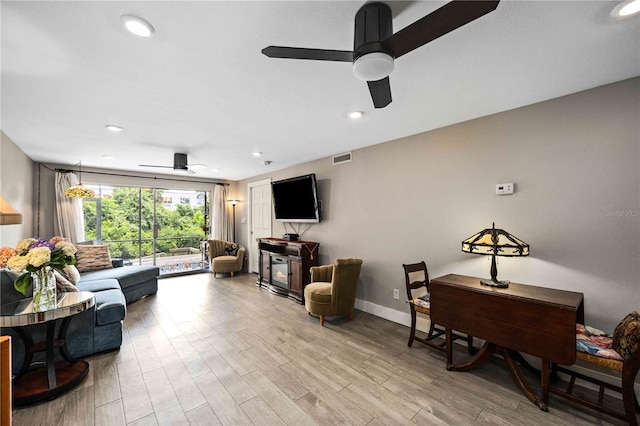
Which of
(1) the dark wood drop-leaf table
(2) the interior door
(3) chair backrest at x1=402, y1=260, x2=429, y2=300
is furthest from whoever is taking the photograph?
(2) the interior door

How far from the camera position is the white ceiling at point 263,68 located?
4.32 ft

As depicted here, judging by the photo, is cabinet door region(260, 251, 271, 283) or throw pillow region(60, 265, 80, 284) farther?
cabinet door region(260, 251, 271, 283)

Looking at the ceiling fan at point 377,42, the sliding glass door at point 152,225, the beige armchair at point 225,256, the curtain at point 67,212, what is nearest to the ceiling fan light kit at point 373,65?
the ceiling fan at point 377,42

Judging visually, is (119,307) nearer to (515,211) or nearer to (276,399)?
(276,399)

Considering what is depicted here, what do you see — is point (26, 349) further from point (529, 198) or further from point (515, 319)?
point (529, 198)

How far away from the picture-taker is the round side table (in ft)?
6.20

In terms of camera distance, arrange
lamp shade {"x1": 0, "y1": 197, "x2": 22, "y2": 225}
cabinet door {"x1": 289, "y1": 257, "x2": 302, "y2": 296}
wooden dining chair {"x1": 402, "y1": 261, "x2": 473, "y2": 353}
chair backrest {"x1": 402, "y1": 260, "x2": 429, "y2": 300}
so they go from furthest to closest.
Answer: cabinet door {"x1": 289, "y1": 257, "x2": 302, "y2": 296}
chair backrest {"x1": 402, "y1": 260, "x2": 429, "y2": 300}
wooden dining chair {"x1": 402, "y1": 261, "x2": 473, "y2": 353}
lamp shade {"x1": 0, "y1": 197, "x2": 22, "y2": 225}

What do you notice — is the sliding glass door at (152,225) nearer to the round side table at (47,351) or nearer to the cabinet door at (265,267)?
the cabinet door at (265,267)

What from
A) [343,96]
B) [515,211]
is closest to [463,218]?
[515,211]

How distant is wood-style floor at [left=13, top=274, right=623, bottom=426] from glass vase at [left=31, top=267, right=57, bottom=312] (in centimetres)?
73

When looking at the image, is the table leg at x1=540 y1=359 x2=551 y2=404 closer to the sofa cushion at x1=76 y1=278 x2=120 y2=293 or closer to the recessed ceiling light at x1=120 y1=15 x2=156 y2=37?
the recessed ceiling light at x1=120 y1=15 x2=156 y2=37

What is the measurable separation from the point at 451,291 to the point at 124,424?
2.65 m

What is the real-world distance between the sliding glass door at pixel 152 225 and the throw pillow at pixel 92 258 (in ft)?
3.51

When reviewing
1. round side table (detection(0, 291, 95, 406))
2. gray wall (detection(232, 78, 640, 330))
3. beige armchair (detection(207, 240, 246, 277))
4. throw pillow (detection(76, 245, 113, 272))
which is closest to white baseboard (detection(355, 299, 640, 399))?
gray wall (detection(232, 78, 640, 330))
